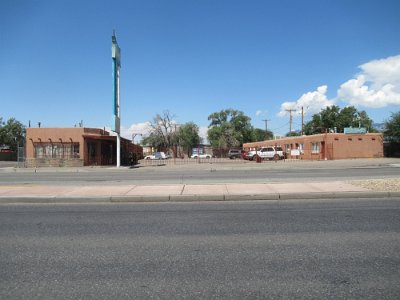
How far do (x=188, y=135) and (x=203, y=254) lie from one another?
313 ft

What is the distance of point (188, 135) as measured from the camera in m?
101

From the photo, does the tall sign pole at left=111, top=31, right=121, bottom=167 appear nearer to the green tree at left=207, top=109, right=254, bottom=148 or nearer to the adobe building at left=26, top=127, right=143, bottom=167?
the adobe building at left=26, top=127, right=143, bottom=167

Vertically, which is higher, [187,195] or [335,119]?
[335,119]

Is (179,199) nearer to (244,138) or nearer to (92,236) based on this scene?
(92,236)

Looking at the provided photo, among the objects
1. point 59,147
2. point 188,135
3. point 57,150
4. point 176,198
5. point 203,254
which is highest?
point 188,135

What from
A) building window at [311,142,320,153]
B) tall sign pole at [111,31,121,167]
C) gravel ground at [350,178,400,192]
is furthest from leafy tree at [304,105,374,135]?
gravel ground at [350,178,400,192]

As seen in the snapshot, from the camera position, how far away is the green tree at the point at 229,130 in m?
101

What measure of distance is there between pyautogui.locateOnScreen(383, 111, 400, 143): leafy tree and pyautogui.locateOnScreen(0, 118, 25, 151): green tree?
6402 cm

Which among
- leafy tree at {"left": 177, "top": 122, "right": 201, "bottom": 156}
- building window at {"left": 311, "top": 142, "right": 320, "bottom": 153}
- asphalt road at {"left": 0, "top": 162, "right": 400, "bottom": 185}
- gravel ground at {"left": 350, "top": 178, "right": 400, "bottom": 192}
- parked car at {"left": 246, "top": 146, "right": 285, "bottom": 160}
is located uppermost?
leafy tree at {"left": 177, "top": 122, "right": 201, "bottom": 156}

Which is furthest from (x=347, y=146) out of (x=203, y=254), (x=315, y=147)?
(x=203, y=254)

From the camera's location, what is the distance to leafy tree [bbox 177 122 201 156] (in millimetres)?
99125

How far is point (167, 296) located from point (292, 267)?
1.80 m

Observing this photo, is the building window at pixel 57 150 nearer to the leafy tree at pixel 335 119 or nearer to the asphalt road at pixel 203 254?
the asphalt road at pixel 203 254

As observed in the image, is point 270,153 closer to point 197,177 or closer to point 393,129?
point 393,129
